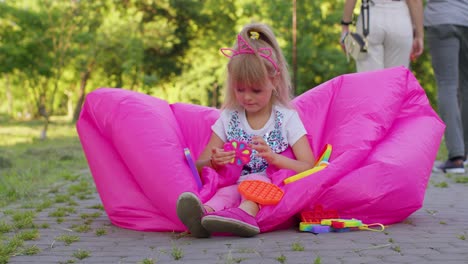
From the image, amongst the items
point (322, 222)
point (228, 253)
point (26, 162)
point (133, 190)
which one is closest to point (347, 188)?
point (322, 222)

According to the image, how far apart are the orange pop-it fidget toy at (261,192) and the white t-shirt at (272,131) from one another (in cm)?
33

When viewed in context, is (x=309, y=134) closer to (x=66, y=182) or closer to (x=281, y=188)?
(x=281, y=188)

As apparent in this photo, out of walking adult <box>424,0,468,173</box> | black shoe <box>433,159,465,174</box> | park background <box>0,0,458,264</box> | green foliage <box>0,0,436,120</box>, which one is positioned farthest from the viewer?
green foliage <box>0,0,436,120</box>

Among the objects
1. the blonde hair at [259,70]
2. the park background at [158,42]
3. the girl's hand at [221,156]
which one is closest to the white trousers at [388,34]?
the blonde hair at [259,70]

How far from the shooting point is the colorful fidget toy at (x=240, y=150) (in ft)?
12.9

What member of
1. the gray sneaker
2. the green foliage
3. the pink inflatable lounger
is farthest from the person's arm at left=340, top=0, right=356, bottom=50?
the green foliage

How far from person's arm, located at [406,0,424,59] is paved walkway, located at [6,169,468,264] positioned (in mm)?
2187

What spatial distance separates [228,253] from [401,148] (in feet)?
5.01

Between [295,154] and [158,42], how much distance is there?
93.7 ft

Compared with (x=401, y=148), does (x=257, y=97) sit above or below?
above

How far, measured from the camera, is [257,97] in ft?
13.3

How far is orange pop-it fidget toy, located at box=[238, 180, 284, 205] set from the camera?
380 centimetres

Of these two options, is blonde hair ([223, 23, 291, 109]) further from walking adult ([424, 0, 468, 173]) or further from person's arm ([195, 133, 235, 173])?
walking adult ([424, 0, 468, 173])

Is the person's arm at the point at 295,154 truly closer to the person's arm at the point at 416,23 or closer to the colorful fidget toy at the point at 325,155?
the colorful fidget toy at the point at 325,155
